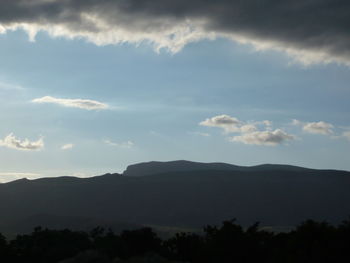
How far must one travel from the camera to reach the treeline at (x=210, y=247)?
156 ft

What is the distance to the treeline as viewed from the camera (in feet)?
156

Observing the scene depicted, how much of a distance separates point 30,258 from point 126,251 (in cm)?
1232

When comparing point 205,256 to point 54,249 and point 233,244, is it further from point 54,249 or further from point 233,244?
point 54,249

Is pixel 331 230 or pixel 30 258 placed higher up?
pixel 331 230

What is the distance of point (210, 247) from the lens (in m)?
60.9

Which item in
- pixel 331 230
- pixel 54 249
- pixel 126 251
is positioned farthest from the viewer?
pixel 54 249

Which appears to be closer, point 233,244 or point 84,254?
point 84,254

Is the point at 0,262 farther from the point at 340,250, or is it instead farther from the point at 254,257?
the point at 340,250

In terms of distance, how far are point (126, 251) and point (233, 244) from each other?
17.4m

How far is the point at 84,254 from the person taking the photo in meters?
42.4

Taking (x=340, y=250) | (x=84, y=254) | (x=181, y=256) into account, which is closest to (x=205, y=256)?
(x=181, y=256)

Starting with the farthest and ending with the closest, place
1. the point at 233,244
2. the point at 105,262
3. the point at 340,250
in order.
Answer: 1. the point at 233,244
2. the point at 340,250
3. the point at 105,262

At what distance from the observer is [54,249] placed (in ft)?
252

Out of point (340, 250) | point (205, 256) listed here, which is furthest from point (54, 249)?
point (340, 250)
